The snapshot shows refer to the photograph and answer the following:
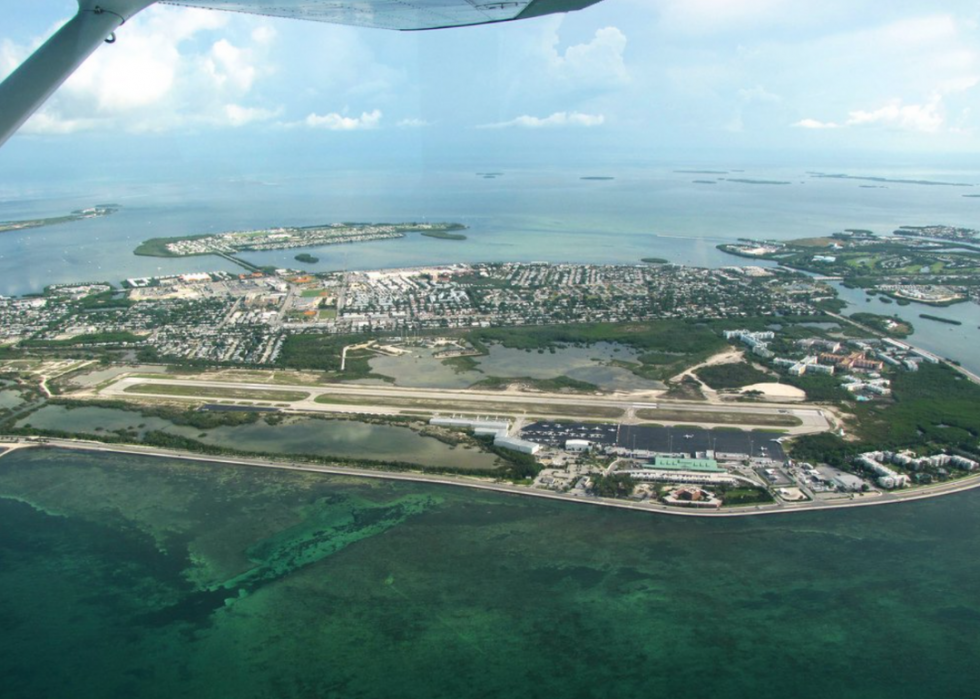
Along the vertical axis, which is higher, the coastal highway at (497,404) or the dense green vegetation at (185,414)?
the coastal highway at (497,404)

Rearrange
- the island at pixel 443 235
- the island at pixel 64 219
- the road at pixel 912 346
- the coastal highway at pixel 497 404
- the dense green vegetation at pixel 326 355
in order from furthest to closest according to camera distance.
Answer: the island at pixel 64 219, the island at pixel 443 235, the dense green vegetation at pixel 326 355, the road at pixel 912 346, the coastal highway at pixel 497 404

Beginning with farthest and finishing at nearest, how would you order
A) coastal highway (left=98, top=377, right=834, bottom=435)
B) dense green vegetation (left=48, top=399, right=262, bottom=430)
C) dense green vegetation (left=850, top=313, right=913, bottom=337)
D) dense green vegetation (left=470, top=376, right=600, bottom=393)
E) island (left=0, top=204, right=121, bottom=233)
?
island (left=0, top=204, right=121, bottom=233)
dense green vegetation (left=850, top=313, right=913, bottom=337)
dense green vegetation (left=470, top=376, right=600, bottom=393)
dense green vegetation (left=48, top=399, right=262, bottom=430)
coastal highway (left=98, top=377, right=834, bottom=435)

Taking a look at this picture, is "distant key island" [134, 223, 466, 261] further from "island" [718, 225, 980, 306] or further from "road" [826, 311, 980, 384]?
"road" [826, 311, 980, 384]

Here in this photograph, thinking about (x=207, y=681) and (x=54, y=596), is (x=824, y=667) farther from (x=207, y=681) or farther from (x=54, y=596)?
(x=54, y=596)

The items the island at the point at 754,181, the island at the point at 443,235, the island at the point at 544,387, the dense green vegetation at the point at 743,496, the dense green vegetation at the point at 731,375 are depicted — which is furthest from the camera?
the island at the point at 754,181

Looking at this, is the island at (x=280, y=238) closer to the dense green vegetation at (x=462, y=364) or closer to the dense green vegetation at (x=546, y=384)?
the dense green vegetation at (x=462, y=364)

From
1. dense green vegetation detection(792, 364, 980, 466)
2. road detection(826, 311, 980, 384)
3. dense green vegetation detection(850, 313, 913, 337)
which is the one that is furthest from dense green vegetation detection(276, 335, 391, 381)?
dense green vegetation detection(850, 313, 913, 337)

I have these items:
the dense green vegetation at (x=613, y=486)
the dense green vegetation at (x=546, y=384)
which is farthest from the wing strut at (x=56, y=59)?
the dense green vegetation at (x=546, y=384)

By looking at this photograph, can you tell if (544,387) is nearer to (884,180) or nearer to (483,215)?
(483,215)
